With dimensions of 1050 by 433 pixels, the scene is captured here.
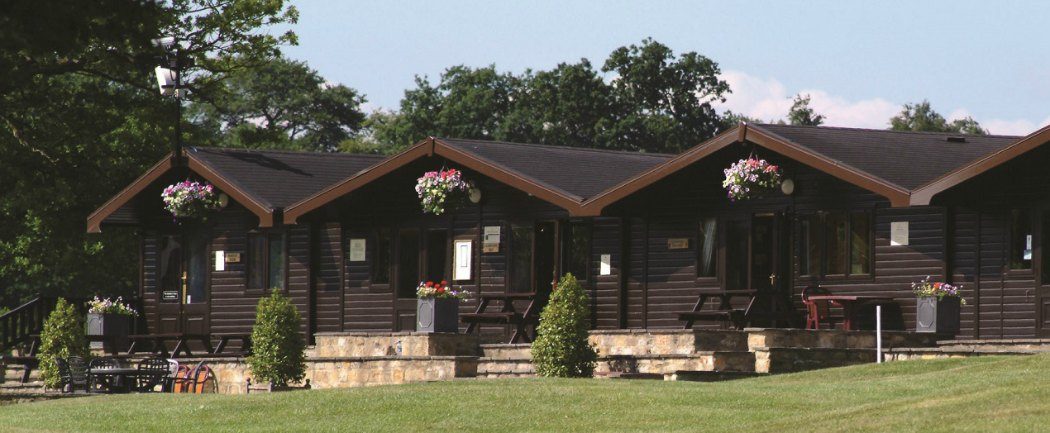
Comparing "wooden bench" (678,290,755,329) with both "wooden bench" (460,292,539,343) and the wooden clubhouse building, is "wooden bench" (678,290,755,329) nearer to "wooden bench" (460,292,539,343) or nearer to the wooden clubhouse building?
the wooden clubhouse building

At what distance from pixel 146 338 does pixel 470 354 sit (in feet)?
24.2

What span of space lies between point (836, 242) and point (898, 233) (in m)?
1.09

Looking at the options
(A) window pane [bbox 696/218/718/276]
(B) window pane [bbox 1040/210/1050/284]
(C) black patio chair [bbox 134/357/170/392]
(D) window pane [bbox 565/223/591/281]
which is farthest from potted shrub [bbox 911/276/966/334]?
(C) black patio chair [bbox 134/357/170/392]

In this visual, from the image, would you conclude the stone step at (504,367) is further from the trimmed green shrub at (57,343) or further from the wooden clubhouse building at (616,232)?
the trimmed green shrub at (57,343)

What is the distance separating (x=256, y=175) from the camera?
35375 mm

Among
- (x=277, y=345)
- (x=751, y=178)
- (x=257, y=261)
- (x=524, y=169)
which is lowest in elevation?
(x=277, y=345)

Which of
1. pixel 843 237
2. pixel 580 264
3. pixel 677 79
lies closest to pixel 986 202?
pixel 843 237

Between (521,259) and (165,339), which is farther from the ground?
(521,259)

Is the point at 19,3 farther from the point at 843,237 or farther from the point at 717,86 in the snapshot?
the point at 717,86

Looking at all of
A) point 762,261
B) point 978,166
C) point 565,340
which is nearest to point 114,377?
point 565,340

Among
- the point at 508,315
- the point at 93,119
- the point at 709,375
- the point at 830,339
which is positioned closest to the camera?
the point at 709,375

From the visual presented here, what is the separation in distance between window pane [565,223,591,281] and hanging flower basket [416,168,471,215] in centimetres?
196

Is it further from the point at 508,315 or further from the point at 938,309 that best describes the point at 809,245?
the point at 508,315

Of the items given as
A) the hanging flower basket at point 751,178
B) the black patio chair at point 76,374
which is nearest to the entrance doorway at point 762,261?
the hanging flower basket at point 751,178
